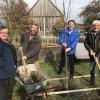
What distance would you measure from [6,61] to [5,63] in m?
0.04

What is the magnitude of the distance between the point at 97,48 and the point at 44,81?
1.84 meters

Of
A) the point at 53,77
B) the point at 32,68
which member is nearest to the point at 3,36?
the point at 32,68

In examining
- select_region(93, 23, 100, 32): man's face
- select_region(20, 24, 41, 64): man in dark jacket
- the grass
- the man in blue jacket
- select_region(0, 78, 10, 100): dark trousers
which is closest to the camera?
select_region(0, 78, 10, 100): dark trousers

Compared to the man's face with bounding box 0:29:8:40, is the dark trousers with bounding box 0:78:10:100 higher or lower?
lower

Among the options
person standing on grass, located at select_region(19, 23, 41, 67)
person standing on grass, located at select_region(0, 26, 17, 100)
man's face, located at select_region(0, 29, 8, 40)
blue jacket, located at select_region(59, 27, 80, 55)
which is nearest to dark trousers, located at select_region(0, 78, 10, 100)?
person standing on grass, located at select_region(0, 26, 17, 100)

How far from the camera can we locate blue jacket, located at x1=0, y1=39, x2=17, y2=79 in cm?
551

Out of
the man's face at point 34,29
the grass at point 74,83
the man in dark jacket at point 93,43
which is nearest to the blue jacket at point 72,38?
the man in dark jacket at point 93,43

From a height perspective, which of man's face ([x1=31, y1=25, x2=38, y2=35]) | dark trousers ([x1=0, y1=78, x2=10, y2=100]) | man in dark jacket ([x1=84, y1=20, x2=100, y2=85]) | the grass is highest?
man's face ([x1=31, y1=25, x2=38, y2=35])

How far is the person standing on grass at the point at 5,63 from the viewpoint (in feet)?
18.1

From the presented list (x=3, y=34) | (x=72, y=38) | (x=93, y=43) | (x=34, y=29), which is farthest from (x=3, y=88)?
(x=72, y=38)

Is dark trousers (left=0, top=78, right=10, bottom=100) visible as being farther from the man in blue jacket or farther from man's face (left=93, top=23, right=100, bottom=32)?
the man in blue jacket

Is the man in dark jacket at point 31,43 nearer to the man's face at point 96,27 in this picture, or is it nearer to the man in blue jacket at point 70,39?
the man in blue jacket at point 70,39

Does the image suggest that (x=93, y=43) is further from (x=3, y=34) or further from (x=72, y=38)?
(x=3, y=34)

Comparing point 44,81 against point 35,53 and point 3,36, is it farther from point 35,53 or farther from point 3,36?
point 3,36
